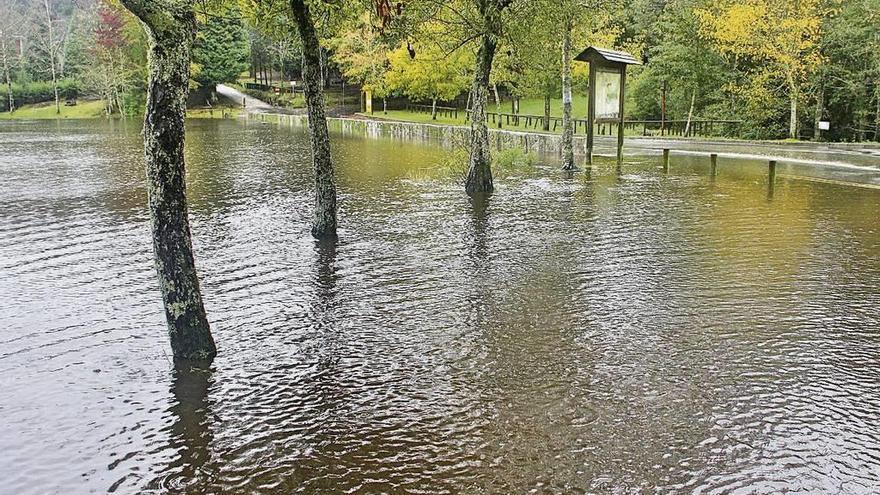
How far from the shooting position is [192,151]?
37.3 meters

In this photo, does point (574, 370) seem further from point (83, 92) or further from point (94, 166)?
point (83, 92)

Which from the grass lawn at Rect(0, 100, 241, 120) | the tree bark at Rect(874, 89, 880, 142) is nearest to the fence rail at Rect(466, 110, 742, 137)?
the tree bark at Rect(874, 89, 880, 142)

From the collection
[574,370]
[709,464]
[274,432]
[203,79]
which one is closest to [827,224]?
[574,370]

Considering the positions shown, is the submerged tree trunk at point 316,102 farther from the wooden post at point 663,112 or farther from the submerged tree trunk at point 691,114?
the wooden post at point 663,112

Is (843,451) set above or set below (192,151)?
below

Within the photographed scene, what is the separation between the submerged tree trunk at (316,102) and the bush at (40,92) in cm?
7855

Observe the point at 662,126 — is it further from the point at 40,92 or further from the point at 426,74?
the point at 40,92

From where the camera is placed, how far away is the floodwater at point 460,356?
6578 millimetres

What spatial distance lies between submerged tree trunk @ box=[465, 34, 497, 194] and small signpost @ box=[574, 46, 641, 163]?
628 centimetres

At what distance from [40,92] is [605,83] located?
252 feet

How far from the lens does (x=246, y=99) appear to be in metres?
84.4

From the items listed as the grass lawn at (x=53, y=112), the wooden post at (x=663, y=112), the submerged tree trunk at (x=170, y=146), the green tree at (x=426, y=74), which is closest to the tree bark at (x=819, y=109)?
the wooden post at (x=663, y=112)

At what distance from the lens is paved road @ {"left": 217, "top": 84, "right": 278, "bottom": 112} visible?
7788 centimetres

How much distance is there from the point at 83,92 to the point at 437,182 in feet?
241
